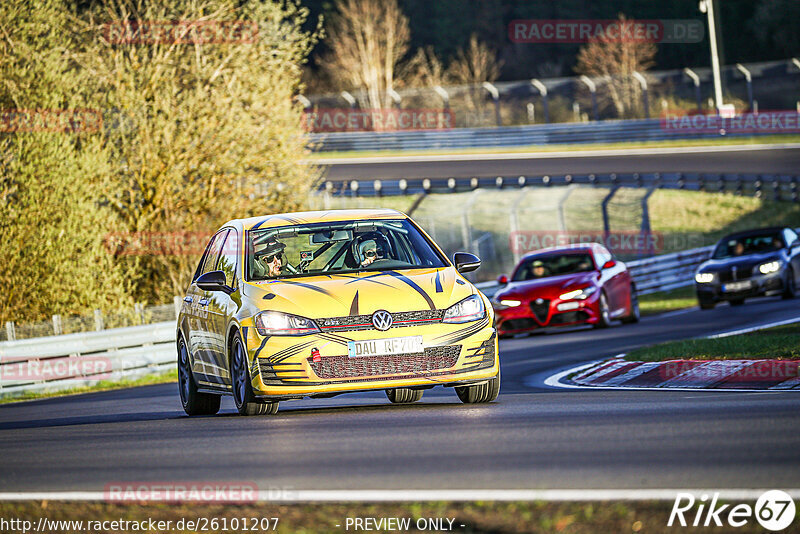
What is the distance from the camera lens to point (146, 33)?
3098 centimetres

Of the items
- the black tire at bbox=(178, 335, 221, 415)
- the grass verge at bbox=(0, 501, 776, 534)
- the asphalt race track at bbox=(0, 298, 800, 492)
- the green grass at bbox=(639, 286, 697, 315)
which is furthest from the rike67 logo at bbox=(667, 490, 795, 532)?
the green grass at bbox=(639, 286, 697, 315)

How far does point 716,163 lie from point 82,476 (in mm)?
41503

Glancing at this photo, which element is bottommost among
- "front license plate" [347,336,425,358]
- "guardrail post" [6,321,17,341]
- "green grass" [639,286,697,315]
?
"green grass" [639,286,697,315]

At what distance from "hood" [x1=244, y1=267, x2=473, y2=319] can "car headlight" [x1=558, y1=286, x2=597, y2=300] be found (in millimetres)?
11737

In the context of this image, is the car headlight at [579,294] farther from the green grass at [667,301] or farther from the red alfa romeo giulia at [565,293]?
the green grass at [667,301]

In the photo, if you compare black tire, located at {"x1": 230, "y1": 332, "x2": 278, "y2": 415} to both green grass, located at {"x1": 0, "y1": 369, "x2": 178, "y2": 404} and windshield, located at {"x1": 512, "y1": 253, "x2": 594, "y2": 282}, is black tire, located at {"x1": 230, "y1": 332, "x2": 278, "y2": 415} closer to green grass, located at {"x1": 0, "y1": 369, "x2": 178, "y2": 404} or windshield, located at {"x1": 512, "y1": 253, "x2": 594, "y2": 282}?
green grass, located at {"x1": 0, "y1": 369, "x2": 178, "y2": 404}

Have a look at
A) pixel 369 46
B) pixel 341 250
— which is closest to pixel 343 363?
pixel 341 250

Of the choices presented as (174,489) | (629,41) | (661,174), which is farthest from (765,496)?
(629,41)

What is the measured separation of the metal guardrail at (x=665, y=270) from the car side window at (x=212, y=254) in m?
→ 20.9

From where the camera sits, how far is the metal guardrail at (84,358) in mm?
20734

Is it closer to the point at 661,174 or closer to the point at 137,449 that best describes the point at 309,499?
the point at 137,449

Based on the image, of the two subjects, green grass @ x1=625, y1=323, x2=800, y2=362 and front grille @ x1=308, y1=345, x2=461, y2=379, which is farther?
green grass @ x1=625, y1=323, x2=800, y2=362

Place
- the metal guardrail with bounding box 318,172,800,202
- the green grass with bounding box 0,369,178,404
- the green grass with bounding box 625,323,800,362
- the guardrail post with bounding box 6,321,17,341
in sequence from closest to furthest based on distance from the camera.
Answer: the green grass with bounding box 625,323,800,362, the green grass with bounding box 0,369,178,404, the guardrail post with bounding box 6,321,17,341, the metal guardrail with bounding box 318,172,800,202

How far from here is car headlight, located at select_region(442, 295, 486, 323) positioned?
1063 centimetres
